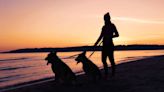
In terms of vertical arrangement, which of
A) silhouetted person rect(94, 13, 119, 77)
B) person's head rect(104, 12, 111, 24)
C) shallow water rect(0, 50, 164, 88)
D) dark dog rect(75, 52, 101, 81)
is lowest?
shallow water rect(0, 50, 164, 88)

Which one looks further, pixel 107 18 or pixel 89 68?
pixel 89 68

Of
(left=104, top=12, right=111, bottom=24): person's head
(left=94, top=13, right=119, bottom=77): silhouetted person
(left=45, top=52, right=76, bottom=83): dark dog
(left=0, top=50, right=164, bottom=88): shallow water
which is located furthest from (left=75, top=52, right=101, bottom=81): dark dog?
(left=0, top=50, right=164, bottom=88): shallow water

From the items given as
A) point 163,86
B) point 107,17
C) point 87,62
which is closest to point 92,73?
point 87,62

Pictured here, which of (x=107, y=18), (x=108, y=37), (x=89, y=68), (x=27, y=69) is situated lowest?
(x=27, y=69)

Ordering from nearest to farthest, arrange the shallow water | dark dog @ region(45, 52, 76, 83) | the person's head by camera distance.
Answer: dark dog @ region(45, 52, 76, 83) → the person's head → the shallow water

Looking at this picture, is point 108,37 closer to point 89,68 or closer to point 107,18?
point 107,18

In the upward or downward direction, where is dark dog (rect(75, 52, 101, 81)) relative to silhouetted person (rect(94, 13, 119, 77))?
downward

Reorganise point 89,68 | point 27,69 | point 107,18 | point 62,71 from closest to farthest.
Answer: point 62,71 < point 107,18 < point 89,68 < point 27,69

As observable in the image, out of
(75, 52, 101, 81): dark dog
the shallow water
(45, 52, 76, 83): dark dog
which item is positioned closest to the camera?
(45, 52, 76, 83): dark dog

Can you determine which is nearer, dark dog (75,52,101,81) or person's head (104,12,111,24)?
person's head (104,12,111,24)

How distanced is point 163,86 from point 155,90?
0.60m

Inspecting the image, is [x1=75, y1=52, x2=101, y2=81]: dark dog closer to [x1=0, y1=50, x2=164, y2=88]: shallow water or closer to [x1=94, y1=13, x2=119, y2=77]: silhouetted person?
[x1=94, y1=13, x2=119, y2=77]: silhouetted person

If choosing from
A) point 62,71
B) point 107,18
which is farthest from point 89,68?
point 107,18

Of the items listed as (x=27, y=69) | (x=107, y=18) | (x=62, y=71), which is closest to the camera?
(x=62, y=71)
